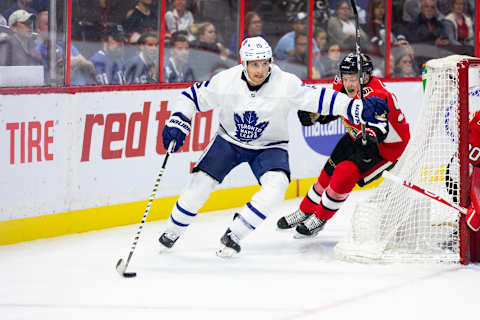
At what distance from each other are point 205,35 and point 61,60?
1.36m

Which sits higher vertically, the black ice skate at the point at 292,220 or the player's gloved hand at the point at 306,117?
the player's gloved hand at the point at 306,117

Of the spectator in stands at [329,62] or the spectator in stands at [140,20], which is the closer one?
the spectator in stands at [140,20]

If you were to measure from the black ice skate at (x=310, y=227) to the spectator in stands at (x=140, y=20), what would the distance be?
165 centimetres

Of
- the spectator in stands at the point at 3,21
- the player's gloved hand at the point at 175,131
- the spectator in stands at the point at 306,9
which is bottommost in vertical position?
the player's gloved hand at the point at 175,131

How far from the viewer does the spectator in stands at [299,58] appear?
706cm

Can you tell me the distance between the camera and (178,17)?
615 centimetres

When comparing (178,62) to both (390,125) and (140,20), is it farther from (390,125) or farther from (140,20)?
(390,125)

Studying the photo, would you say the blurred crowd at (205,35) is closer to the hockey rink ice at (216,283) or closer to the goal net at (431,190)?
the hockey rink ice at (216,283)

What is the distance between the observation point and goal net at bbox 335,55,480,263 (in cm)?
448

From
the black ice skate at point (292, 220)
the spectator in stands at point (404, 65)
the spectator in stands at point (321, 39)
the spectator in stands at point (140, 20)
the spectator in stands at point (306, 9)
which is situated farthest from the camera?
the spectator in stands at point (404, 65)

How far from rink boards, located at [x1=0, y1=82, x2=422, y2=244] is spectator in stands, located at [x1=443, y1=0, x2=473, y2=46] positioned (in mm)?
3064

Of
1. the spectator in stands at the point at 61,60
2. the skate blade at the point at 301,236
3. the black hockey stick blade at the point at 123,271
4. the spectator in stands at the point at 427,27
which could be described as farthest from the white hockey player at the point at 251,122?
the spectator in stands at the point at 427,27

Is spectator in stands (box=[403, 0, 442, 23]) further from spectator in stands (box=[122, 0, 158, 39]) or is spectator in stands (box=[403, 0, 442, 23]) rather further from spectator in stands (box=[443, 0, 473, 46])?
spectator in stands (box=[122, 0, 158, 39])

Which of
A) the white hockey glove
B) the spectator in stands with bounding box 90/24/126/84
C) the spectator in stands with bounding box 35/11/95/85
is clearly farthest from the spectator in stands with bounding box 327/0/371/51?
the white hockey glove
